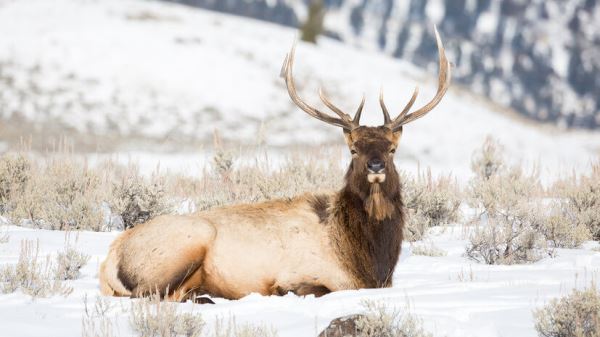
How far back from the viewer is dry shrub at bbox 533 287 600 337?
14.1 feet

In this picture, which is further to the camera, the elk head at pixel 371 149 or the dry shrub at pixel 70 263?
the dry shrub at pixel 70 263

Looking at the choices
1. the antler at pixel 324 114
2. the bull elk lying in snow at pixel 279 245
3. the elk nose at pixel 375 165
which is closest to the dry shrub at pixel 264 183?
the antler at pixel 324 114

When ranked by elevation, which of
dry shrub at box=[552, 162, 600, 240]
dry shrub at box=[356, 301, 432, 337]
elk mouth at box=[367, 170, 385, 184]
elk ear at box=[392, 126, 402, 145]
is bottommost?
dry shrub at box=[356, 301, 432, 337]

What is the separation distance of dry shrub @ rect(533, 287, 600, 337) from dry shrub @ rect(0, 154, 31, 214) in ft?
20.1

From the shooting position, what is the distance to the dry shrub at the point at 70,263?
6160 mm

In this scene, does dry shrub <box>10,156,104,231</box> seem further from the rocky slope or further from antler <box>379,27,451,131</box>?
the rocky slope

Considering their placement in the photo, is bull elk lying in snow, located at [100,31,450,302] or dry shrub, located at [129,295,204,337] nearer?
dry shrub, located at [129,295,204,337]

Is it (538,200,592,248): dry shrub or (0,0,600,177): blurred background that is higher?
(538,200,592,248): dry shrub

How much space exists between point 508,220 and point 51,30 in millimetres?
32276

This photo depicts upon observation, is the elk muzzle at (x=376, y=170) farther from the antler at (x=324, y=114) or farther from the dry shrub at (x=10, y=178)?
the dry shrub at (x=10, y=178)

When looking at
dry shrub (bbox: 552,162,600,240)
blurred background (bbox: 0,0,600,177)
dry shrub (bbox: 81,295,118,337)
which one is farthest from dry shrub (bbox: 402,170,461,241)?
blurred background (bbox: 0,0,600,177)

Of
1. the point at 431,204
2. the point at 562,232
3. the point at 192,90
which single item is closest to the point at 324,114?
the point at 431,204

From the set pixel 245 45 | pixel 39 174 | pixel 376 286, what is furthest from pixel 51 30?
pixel 376 286

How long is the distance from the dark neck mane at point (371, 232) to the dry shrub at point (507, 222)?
1.09m
